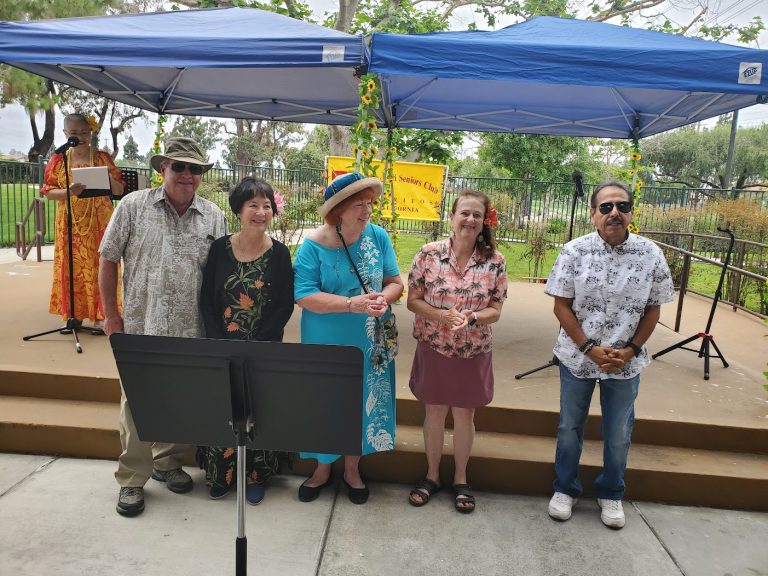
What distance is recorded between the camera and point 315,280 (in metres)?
2.87

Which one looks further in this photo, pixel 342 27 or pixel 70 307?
pixel 342 27

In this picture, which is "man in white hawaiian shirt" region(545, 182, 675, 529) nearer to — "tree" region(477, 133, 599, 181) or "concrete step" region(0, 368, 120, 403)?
"concrete step" region(0, 368, 120, 403)

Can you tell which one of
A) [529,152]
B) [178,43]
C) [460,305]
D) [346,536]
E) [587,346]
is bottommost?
[346,536]

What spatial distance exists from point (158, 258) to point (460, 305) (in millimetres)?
1568

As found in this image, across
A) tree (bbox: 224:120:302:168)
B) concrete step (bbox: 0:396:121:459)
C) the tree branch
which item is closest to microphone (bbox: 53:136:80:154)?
concrete step (bbox: 0:396:121:459)

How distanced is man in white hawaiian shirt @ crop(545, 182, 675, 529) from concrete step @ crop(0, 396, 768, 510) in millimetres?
430

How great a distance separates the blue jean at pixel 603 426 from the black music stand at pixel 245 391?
1.60m

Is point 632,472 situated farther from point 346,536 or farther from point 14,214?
point 14,214

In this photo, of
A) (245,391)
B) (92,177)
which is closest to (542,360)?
(245,391)

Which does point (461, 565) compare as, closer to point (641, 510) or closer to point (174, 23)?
point (641, 510)

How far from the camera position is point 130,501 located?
2.99 metres

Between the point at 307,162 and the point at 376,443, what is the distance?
3662 centimetres

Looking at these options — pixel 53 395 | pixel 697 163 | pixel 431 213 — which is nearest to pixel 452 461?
pixel 53 395

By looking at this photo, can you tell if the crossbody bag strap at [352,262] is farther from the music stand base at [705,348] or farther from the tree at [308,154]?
the tree at [308,154]
